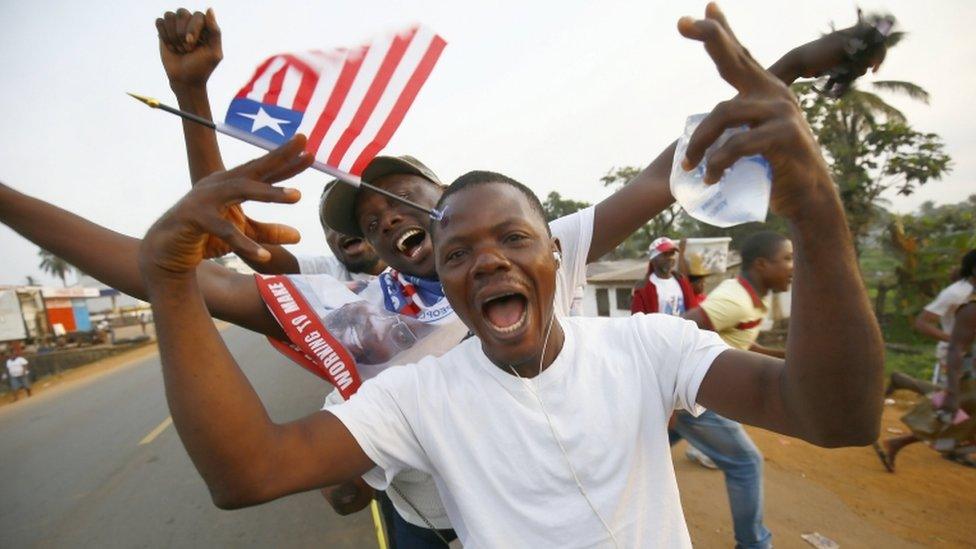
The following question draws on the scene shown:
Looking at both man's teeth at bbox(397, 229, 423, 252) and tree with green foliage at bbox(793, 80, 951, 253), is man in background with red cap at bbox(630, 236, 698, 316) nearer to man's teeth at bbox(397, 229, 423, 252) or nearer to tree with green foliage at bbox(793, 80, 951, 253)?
man's teeth at bbox(397, 229, 423, 252)

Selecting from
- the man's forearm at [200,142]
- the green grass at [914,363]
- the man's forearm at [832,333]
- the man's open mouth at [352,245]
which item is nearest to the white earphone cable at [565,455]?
the man's forearm at [832,333]

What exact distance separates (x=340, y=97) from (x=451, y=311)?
2.88 feet

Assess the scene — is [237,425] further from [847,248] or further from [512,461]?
[847,248]

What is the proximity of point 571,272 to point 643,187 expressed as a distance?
441 mm

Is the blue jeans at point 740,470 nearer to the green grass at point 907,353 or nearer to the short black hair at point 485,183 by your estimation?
the short black hair at point 485,183

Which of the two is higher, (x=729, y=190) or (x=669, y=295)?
(x=729, y=190)

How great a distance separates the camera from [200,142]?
1547 mm

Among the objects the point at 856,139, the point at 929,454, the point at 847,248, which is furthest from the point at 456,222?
the point at 856,139

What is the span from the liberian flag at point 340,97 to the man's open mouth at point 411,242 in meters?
0.31

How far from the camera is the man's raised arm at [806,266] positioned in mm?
869

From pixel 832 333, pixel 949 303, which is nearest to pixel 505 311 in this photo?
pixel 832 333

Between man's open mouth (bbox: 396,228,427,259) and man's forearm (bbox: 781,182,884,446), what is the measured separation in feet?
4.33

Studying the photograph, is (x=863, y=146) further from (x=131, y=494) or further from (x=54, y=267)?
(x=54, y=267)

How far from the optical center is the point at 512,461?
127cm
